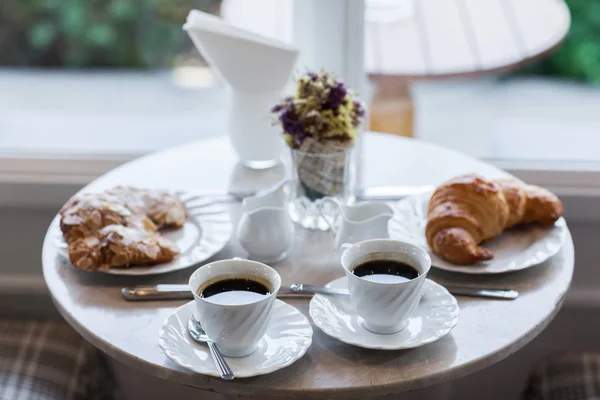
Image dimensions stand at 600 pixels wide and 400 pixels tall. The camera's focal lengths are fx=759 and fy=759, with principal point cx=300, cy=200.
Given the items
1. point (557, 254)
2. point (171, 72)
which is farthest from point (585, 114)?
point (171, 72)

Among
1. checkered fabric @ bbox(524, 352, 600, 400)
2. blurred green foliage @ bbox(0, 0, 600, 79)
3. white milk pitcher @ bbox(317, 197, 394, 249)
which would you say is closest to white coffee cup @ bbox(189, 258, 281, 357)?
white milk pitcher @ bbox(317, 197, 394, 249)

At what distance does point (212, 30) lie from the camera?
4.41 ft

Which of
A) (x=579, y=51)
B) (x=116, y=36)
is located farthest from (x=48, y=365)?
(x=579, y=51)

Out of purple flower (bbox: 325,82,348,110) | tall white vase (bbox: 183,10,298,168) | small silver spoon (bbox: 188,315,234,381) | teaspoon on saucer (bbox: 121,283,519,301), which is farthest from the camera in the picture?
tall white vase (bbox: 183,10,298,168)

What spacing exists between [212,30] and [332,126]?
0.29 m

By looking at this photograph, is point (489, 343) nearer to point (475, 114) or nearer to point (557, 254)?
point (557, 254)

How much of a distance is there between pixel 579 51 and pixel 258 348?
4.51 feet

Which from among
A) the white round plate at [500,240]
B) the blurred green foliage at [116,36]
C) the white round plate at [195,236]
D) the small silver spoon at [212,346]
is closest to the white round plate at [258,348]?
the small silver spoon at [212,346]

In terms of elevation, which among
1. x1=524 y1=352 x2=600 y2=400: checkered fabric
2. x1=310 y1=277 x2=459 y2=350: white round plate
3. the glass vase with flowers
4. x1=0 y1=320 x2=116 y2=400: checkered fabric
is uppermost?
the glass vase with flowers

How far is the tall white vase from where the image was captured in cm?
136

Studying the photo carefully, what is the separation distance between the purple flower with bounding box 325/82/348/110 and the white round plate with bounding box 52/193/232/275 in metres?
0.27

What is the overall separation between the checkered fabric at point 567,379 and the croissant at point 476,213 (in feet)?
1.14

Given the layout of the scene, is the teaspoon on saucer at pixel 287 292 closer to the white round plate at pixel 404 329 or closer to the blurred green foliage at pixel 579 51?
the white round plate at pixel 404 329

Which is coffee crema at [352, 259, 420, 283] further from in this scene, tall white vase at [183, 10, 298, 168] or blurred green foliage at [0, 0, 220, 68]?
blurred green foliage at [0, 0, 220, 68]
